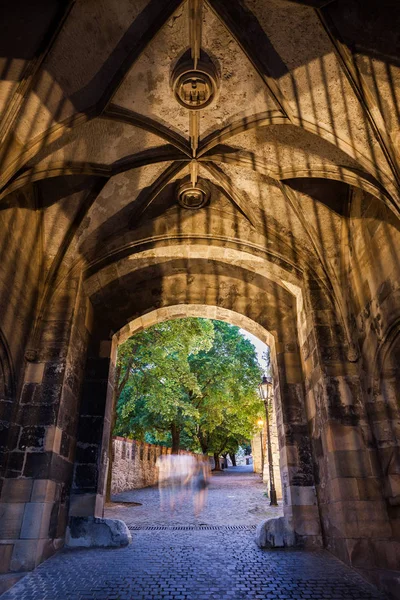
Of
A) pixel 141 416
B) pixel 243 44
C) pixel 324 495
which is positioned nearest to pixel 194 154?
pixel 243 44

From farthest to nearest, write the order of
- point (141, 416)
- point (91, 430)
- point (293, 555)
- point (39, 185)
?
point (141, 416)
point (91, 430)
point (39, 185)
point (293, 555)

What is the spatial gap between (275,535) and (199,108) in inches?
256

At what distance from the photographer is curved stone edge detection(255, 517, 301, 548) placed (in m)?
6.02

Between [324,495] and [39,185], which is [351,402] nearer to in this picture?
[324,495]

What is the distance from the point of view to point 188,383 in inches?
531

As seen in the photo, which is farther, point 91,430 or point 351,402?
point 91,430

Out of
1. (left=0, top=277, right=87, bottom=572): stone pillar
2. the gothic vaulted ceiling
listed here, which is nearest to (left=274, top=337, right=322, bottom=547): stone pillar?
the gothic vaulted ceiling

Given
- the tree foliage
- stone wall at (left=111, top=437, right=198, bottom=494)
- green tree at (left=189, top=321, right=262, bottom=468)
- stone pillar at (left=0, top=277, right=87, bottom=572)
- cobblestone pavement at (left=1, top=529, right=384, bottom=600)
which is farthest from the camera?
green tree at (left=189, top=321, right=262, bottom=468)

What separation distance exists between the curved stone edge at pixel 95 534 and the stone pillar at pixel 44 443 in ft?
0.69

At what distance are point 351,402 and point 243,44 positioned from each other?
16.8 feet

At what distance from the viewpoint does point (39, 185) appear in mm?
6488

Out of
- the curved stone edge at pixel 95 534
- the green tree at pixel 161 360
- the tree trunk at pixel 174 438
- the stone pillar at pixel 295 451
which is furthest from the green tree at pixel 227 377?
the curved stone edge at pixel 95 534

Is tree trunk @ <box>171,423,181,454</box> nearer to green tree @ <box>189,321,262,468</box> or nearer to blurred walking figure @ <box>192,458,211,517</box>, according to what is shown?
green tree @ <box>189,321,262,468</box>

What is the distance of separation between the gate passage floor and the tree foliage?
19.4 feet
